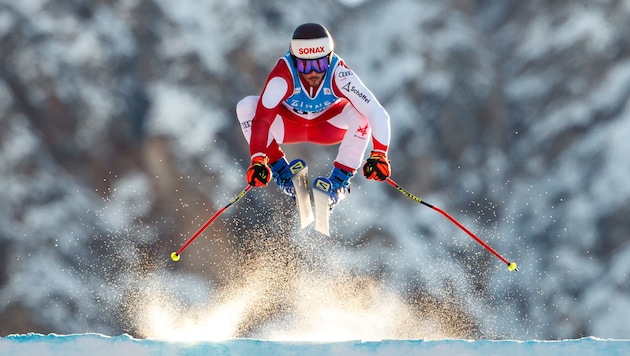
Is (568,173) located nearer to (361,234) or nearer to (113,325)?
(361,234)

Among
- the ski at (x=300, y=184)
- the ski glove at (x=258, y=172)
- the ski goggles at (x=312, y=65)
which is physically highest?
the ski goggles at (x=312, y=65)

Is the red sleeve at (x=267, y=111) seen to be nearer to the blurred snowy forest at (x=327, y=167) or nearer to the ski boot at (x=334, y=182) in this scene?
the ski boot at (x=334, y=182)

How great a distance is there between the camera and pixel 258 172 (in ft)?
20.8

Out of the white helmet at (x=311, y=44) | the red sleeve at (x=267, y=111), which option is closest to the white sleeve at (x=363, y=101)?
the white helmet at (x=311, y=44)

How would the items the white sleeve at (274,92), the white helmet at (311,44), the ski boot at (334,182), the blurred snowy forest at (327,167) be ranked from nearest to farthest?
the white helmet at (311,44)
the white sleeve at (274,92)
the ski boot at (334,182)
the blurred snowy forest at (327,167)

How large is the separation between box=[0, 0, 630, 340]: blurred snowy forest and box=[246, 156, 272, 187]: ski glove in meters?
7.77

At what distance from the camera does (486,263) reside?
17172 millimetres

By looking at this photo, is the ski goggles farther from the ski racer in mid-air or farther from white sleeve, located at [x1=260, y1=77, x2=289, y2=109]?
white sleeve, located at [x1=260, y1=77, x2=289, y2=109]

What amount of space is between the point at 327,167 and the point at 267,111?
29.2ft

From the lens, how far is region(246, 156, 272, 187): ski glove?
20.8ft

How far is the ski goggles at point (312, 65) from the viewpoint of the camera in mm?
6316

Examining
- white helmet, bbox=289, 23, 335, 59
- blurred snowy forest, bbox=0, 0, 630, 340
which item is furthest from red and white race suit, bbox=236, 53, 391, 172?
blurred snowy forest, bbox=0, 0, 630, 340

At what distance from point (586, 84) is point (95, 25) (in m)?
8.14

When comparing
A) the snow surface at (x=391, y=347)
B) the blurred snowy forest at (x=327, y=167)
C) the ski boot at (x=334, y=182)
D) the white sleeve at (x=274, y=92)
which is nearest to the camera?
the snow surface at (x=391, y=347)
